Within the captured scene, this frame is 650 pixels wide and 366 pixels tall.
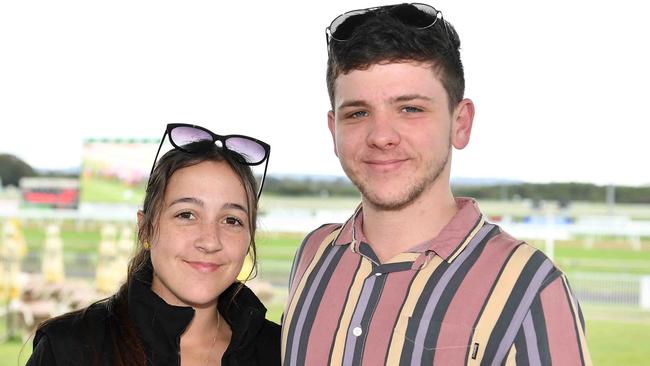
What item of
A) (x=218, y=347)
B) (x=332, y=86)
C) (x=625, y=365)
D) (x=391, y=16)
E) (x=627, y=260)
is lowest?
(x=625, y=365)

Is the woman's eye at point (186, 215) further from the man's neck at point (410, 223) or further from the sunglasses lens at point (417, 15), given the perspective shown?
the sunglasses lens at point (417, 15)

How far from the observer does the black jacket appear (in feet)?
3.52

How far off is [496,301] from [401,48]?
375mm

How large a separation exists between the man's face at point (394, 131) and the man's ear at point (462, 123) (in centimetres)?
4

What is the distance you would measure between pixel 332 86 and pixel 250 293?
0.40 metres

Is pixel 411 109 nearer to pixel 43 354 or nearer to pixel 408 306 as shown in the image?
pixel 408 306

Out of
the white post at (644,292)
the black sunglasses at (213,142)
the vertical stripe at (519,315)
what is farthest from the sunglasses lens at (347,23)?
the white post at (644,292)

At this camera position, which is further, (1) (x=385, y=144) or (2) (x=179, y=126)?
(2) (x=179, y=126)

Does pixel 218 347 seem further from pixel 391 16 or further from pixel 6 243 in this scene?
pixel 6 243

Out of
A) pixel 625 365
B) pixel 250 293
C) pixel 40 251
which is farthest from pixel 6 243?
pixel 250 293

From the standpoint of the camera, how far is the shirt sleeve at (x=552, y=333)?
93 cm

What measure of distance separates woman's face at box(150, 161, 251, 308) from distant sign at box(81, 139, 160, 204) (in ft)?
17.3

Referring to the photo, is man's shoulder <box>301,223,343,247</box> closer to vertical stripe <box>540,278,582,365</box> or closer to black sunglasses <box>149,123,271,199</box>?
black sunglasses <box>149,123,271,199</box>

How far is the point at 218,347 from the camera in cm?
124
